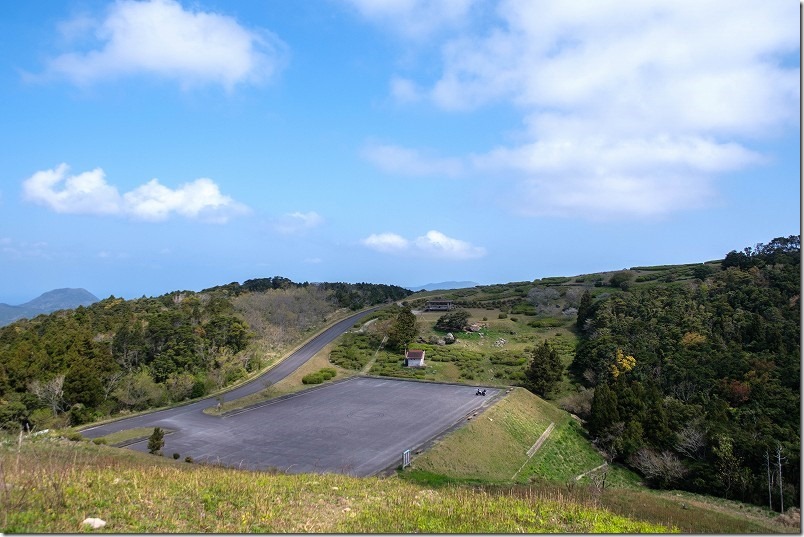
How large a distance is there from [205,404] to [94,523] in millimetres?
29227

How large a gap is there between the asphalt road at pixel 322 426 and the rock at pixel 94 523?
1433cm

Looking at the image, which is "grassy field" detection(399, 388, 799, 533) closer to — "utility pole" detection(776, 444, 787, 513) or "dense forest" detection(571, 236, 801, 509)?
"utility pole" detection(776, 444, 787, 513)

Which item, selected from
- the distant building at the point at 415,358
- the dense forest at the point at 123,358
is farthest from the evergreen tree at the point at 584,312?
the dense forest at the point at 123,358

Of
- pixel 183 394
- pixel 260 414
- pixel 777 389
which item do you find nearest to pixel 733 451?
pixel 777 389

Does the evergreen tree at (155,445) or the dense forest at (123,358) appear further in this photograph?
the dense forest at (123,358)

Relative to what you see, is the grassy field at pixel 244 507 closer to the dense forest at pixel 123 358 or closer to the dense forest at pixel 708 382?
the dense forest at pixel 708 382

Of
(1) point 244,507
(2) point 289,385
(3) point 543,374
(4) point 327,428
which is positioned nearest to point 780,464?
(3) point 543,374

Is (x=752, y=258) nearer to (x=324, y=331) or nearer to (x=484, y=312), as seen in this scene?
(x=484, y=312)

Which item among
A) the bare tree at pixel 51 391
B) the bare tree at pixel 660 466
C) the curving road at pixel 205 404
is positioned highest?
the bare tree at pixel 51 391

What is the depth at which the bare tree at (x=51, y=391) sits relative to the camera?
31.5 m

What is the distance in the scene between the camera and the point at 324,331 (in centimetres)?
6519

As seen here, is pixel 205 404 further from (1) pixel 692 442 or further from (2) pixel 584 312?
(2) pixel 584 312

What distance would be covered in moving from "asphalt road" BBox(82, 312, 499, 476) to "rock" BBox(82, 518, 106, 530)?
14.3 meters

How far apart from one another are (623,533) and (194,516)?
8.35m
